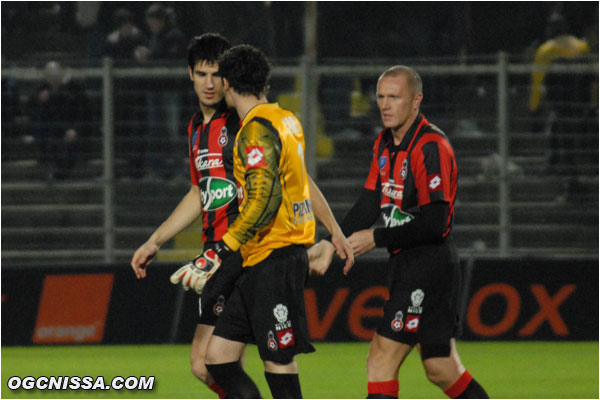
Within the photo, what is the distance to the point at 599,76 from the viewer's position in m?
12.8

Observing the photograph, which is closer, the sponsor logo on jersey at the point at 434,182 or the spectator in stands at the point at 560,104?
the sponsor logo on jersey at the point at 434,182

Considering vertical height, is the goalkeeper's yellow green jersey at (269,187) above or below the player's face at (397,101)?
below

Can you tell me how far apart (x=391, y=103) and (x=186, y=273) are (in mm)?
1528

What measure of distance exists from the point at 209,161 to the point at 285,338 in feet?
4.11

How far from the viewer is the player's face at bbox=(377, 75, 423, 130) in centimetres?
655

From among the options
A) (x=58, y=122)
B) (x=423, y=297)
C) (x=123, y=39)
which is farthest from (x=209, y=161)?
(x=123, y=39)

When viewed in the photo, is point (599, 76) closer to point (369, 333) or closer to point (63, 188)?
point (369, 333)

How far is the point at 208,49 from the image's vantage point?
6.83m

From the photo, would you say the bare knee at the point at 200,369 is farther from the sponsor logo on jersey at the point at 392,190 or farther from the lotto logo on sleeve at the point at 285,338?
the sponsor logo on jersey at the point at 392,190

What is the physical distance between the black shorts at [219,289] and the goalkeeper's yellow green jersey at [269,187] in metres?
0.09

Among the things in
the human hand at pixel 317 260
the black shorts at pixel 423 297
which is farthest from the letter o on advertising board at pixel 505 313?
the human hand at pixel 317 260

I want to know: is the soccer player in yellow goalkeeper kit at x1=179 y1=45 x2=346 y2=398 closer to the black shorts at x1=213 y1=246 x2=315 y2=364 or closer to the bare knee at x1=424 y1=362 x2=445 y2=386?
the black shorts at x1=213 y1=246 x2=315 y2=364

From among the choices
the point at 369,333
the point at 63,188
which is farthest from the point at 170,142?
the point at 369,333

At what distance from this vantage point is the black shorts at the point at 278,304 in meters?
6.09
